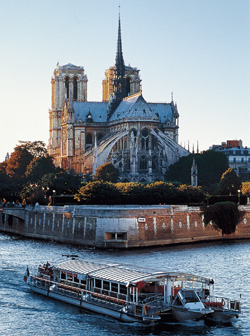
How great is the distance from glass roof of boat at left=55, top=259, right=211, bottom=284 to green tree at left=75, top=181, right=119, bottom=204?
34319mm

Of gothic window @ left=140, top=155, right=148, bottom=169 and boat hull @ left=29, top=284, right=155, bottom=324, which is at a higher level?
gothic window @ left=140, top=155, right=148, bottom=169

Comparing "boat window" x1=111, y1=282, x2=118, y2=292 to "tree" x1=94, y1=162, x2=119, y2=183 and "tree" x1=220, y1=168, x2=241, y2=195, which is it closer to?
"tree" x1=220, y1=168, x2=241, y2=195

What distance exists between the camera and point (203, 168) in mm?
133125

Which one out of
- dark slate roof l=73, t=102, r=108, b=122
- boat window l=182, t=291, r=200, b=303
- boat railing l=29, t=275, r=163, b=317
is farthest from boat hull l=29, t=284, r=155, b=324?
dark slate roof l=73, t=102, r=108, b=122

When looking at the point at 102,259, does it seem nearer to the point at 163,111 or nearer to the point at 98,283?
the point at 98,283

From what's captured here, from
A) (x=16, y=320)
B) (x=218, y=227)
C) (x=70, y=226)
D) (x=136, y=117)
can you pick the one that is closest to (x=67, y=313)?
(x=16, y=320)

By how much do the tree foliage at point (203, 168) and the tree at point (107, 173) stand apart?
10.7 meters

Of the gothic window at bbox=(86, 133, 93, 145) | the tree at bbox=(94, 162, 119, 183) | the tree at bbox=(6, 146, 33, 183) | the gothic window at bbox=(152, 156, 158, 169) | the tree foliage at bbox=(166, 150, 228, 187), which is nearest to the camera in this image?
the tree at bbox=(94, 162, 119, 183)

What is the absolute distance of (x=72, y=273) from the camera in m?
45.9

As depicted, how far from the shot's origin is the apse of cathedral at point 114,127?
5610 inches

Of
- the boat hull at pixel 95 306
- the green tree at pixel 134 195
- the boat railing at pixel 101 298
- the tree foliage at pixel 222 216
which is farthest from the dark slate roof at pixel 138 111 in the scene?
the boat hull at pixel 95 306

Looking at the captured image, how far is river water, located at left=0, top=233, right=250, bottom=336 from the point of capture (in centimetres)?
3931

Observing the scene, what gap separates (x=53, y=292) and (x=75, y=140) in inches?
4391

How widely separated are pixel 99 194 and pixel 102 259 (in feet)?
103
